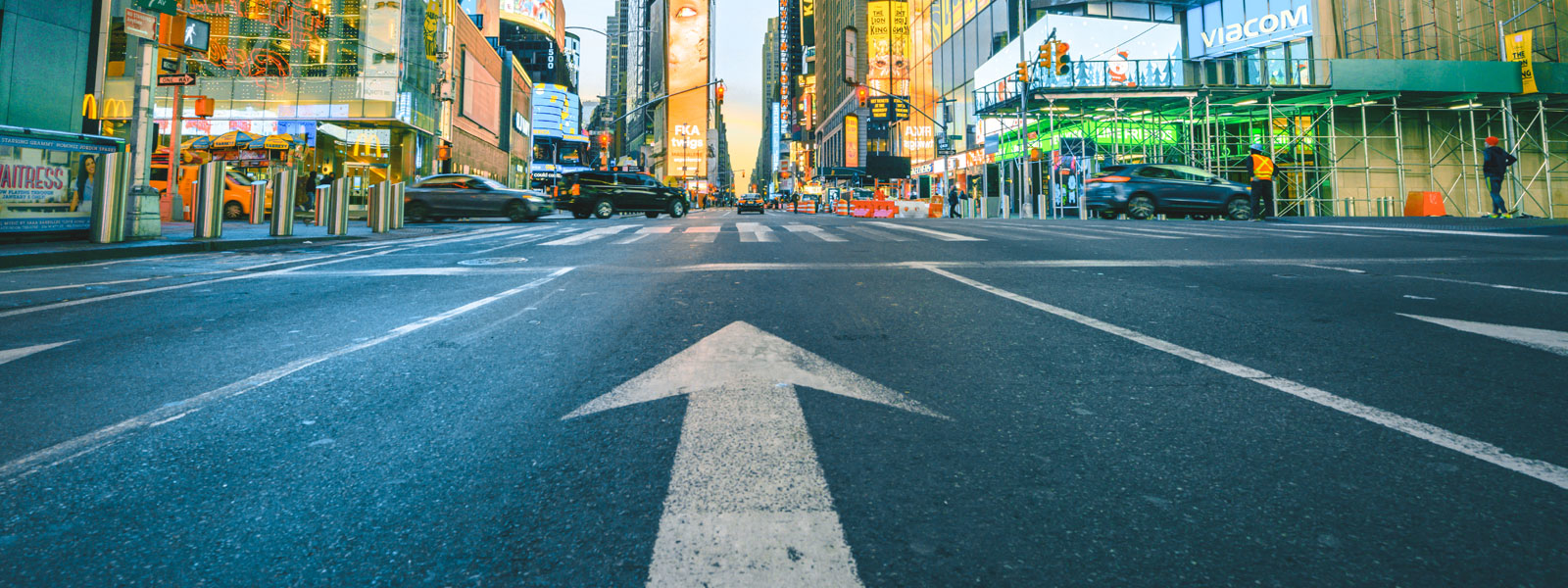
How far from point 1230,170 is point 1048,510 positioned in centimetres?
3301

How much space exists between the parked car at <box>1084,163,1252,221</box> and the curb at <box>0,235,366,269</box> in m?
19.2

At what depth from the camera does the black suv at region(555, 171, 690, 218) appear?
2577cm

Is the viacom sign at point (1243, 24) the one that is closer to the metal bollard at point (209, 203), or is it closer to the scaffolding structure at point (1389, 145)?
the scaffolding structure at point (1389, 145)

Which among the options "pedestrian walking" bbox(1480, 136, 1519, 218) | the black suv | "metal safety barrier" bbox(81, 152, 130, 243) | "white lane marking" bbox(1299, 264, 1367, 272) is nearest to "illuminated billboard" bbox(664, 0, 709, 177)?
the black suv

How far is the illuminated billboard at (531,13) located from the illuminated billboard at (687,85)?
51714 mm

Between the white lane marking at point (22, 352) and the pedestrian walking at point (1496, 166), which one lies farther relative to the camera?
the pedestrian walking at point (1496, 166)

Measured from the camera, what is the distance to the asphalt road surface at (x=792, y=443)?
133 cm

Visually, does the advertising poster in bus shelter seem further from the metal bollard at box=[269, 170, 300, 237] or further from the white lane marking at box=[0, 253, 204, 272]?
the metal bollard at box=[269, 170, 300, 237]

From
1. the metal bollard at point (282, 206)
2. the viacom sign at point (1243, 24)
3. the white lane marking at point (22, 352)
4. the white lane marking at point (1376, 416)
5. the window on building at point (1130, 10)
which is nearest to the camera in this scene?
the white lane marking at point (1376, 416)

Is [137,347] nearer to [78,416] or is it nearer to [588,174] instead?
[78,416]

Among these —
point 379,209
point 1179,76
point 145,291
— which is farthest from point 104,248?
point 1179,76

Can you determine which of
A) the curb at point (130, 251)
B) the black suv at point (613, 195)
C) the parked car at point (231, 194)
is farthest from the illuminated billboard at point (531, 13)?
the curb at point (130, 251)

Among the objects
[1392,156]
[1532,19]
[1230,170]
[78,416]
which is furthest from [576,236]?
[1532,19]

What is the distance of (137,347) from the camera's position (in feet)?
11.1
